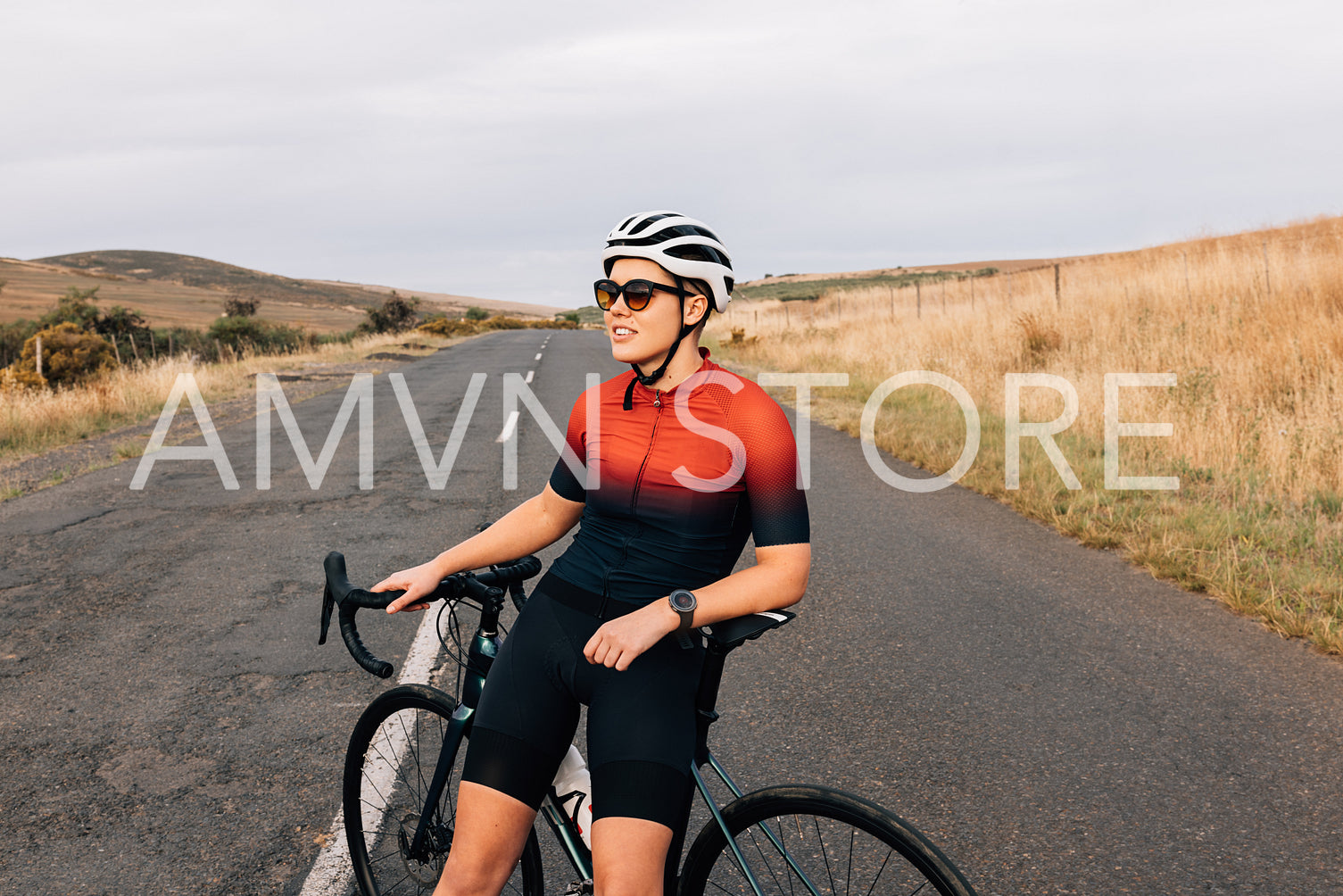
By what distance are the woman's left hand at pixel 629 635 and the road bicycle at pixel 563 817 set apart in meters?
0.12

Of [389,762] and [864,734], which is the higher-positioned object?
[389,762]

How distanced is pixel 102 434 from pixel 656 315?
12.8 m

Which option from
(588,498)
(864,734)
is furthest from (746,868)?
(864,734)

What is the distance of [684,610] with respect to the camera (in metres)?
1.73

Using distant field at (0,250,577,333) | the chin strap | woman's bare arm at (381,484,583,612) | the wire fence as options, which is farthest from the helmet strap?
distant field at (0,250,577,333)

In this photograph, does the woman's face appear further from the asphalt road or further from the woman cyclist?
the asphalt road

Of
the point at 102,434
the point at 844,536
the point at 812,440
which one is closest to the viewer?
the point at 844,536

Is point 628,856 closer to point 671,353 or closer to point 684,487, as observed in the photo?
point 684,487

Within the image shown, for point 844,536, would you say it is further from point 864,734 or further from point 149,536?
point 149,536

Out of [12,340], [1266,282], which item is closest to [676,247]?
[1266,282]

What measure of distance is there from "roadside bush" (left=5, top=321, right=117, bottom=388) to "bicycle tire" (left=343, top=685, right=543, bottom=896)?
1945cm

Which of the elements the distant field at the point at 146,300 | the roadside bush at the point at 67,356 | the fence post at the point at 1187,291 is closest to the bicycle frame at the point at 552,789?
the fence post at the point at 1187,291

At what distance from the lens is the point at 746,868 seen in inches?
72.6

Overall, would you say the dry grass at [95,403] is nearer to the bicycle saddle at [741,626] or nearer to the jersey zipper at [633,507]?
the jersey zipper at [633,507]
